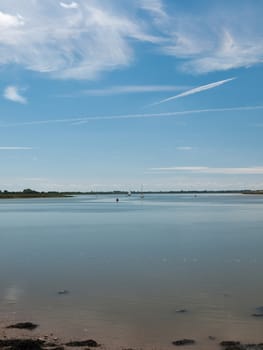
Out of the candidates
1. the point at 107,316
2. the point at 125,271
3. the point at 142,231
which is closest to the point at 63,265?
the point at 125,271

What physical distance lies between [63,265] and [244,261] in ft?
24.9

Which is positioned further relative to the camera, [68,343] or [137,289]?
[137,289]

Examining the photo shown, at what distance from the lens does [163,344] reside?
9.39 meters

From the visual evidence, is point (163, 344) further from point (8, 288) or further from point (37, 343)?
point (8, 288)

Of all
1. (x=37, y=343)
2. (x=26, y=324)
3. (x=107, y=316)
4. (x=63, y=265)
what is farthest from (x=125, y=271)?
(x=37, y=343)

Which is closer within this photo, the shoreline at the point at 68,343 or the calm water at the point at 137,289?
the shoreline at the point at 68,343

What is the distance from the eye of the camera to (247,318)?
11109mm

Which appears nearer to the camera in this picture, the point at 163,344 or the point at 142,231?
the point at 163,344

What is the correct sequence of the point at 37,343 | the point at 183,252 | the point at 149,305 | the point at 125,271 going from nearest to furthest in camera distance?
the point at 37,343
the point at 149,305
the point at 125,271
the point at 183,252

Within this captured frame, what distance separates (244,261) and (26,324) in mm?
11220

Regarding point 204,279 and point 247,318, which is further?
point 204,279

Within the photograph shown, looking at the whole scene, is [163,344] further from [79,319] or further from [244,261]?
[244,261]

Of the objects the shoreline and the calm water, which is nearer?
the shoreline

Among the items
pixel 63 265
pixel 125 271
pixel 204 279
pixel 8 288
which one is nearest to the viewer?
pixel 8 288
